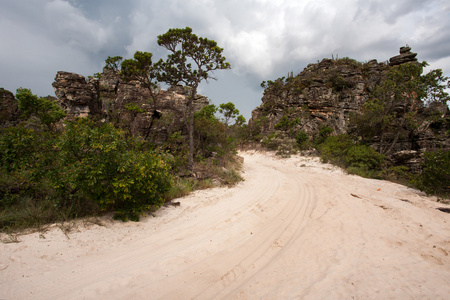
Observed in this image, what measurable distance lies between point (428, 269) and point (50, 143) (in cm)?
844

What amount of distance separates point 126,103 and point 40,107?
6.82m

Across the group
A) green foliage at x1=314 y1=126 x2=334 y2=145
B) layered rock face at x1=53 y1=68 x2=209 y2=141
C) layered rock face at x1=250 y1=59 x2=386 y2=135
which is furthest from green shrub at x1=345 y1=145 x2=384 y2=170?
layered rock face at x1=250 y1=59 x2=386 y2=135

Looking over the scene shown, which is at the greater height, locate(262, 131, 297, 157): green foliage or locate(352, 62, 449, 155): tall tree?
locate(352, 62, 449, 155): tall tree

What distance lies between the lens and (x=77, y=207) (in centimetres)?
434

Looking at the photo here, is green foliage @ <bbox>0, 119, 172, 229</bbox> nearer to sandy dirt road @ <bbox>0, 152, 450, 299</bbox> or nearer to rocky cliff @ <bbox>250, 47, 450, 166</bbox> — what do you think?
sandy dirt road @ <bbox>0, 152, 450, 299</bbox>

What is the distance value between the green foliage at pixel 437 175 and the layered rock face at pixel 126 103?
1312 centimetres

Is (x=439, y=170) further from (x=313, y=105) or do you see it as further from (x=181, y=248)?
(x=313, y=105)

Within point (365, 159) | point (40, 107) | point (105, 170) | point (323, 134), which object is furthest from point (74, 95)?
point (323, 134)

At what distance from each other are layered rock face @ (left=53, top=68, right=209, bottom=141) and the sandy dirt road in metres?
8.23

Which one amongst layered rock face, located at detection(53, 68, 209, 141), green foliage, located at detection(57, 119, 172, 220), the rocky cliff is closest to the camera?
green foliage, located at detection(57, 119, 172, 220)

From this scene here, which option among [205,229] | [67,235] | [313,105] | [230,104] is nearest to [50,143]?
[67,235]

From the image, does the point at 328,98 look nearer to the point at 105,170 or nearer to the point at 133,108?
the point at 133,108

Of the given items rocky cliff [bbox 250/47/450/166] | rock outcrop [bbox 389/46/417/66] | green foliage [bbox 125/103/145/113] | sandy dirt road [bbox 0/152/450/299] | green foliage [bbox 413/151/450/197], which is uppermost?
rock outcrop [bbox 389/46/417/66]

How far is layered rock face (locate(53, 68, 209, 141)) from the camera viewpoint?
470 inches
